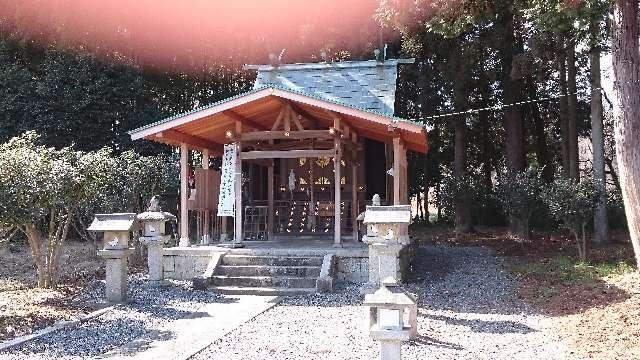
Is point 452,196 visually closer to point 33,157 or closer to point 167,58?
point 167,58

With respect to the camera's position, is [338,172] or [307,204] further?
[307,204]

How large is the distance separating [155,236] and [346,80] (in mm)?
6860

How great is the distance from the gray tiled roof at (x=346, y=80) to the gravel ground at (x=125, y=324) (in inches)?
240

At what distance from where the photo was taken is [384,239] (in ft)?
26.9

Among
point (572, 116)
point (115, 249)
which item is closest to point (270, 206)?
point (115, 249)

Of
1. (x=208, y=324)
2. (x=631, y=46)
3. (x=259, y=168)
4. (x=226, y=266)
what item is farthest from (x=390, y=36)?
(x=208, y=324)

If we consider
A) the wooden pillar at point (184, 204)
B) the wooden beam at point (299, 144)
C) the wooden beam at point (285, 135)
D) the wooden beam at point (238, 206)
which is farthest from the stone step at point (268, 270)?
the wooden beam at point (299, 144)

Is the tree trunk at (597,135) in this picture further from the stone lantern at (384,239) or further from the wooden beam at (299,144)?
the stone lantern at (384,239)

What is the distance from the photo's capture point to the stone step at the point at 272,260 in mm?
10680

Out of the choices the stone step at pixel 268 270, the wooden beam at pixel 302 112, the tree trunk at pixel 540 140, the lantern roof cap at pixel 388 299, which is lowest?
the stone step at pixel 268 270

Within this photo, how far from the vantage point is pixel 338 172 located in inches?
456

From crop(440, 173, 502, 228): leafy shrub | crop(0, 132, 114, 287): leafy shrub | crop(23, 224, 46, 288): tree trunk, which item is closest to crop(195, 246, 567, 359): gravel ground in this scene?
crop(0, 132, 114, 287): leafy shrub

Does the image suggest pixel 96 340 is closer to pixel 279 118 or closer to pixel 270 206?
pixel 279 118

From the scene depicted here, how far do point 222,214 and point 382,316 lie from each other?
7.56 m
